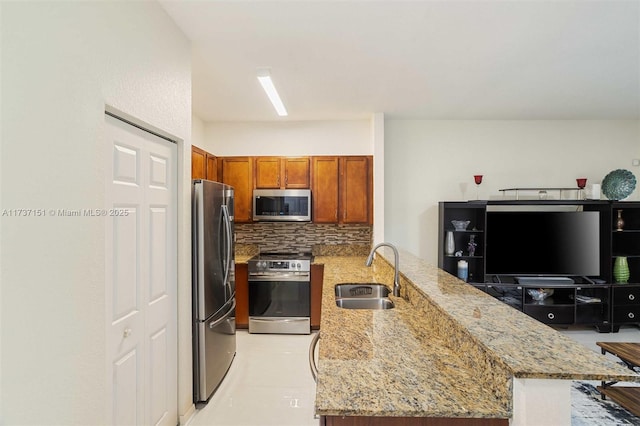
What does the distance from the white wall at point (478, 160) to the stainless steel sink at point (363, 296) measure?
1.93 metres

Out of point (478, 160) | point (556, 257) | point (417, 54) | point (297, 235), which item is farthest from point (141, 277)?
point (556, 257)

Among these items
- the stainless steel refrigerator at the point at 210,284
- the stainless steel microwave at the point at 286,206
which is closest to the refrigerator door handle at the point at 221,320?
the stainless steel refrigerator at the point at 210,284

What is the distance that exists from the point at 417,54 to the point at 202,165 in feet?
7.92

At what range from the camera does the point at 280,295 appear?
157 inches

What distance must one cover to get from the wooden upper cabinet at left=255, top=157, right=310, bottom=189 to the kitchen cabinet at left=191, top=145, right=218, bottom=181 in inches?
23.1

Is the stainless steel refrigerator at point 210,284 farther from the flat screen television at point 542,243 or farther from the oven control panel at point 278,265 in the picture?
the flat screen television at point 542,243

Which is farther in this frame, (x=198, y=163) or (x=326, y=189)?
(x=326, y=189)

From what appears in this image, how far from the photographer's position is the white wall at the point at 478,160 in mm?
4441

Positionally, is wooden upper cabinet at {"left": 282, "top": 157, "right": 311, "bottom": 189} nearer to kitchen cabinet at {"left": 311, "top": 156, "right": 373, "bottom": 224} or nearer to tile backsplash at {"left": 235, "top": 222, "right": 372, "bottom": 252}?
kitchen cabinet at {"left": 311, "top": 156, "right": 373, "bottom": 224}

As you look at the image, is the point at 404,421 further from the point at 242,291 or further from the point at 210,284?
the point at 242,291

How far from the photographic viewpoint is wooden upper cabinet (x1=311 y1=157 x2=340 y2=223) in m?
4.22

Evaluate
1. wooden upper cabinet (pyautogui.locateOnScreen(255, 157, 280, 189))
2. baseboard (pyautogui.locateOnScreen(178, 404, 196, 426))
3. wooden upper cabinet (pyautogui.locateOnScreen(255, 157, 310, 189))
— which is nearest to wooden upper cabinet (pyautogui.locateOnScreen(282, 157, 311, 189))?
wooden upper cabinet (pyautogui.locateOnScreen(255, 157, 310, 189))

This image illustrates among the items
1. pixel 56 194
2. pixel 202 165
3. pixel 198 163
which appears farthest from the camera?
pixel 202 165

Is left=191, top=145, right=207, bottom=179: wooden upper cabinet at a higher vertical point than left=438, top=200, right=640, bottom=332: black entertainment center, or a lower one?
higher
